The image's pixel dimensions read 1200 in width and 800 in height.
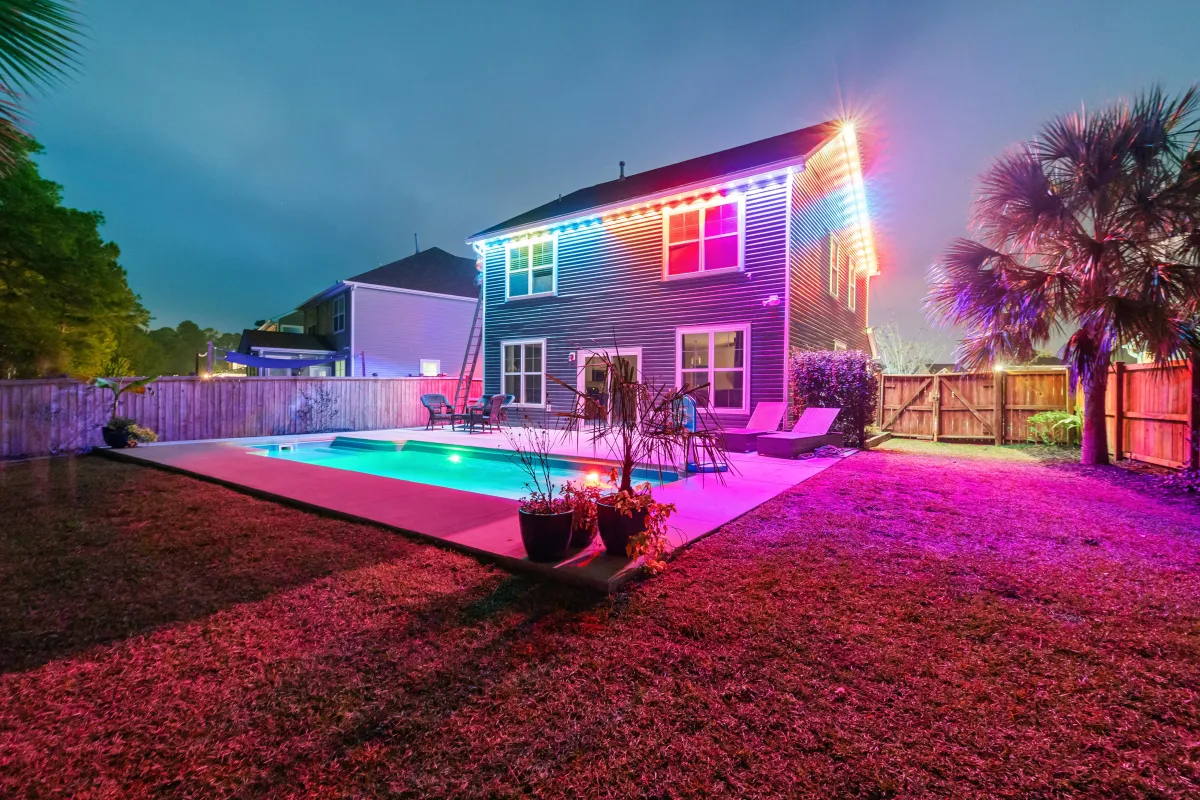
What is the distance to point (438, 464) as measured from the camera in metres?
9.06

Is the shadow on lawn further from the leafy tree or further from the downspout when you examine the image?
the leafy tree

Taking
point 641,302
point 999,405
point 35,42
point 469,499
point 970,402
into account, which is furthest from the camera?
point 641,302

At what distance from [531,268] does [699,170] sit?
4.84 meters

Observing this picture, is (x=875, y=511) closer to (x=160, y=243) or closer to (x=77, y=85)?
(x=77, y=85)

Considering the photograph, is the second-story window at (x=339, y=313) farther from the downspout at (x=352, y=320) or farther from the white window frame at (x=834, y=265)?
the white window frame at (x=834, y=265)

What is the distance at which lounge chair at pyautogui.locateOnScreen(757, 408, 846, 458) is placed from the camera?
26.5ft

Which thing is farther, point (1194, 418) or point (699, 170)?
point (699, 170)

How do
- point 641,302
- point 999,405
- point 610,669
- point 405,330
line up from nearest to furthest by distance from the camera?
point 610,669 → point 999,405 → point 641,302 → point 405,330

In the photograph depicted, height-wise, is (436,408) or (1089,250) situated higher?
(1089,250)

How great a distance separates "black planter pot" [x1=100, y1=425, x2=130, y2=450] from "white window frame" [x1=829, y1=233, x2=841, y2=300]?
15.4 meters

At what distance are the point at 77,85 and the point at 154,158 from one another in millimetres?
102471

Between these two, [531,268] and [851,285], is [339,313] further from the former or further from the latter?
[851,285]

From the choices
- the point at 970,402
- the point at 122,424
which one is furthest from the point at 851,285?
the point at 122,424

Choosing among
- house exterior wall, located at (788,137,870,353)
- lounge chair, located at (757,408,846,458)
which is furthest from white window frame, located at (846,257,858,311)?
lounge chair, located at (757,408,846,458)
